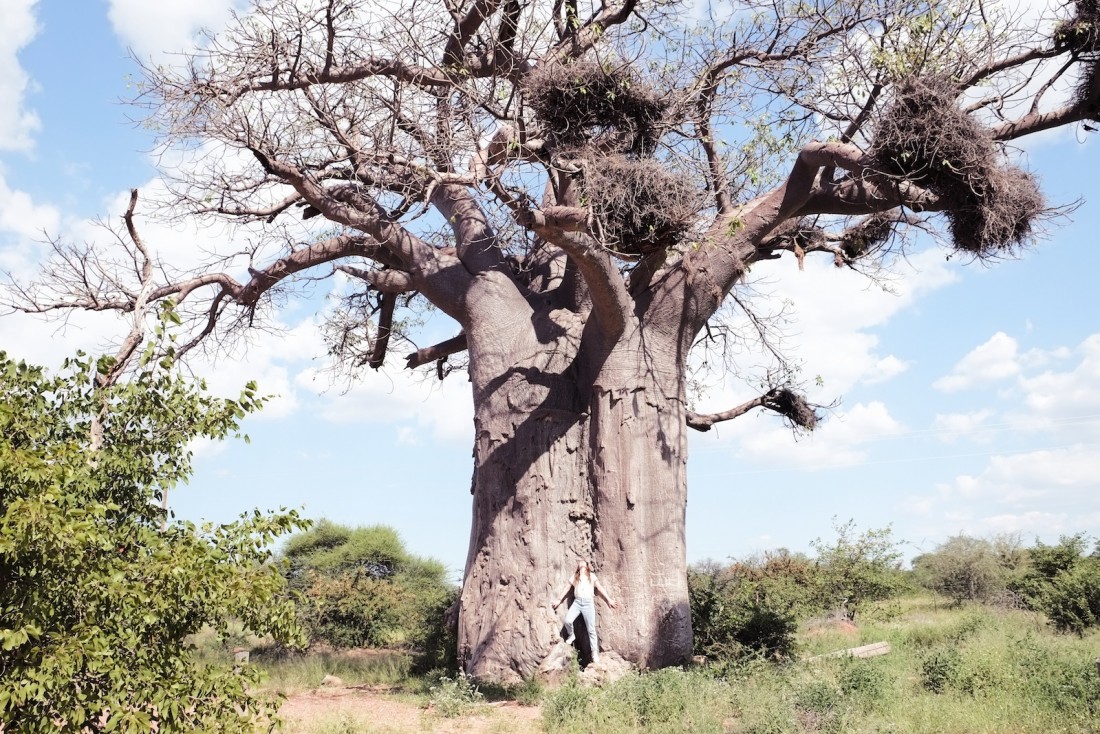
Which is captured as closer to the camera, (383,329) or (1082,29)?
(1082,29)

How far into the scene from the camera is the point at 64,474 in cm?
349

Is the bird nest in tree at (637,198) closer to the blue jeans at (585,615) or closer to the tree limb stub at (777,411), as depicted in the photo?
the blue jeans at (585,615)

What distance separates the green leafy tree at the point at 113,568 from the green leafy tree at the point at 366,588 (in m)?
6.30

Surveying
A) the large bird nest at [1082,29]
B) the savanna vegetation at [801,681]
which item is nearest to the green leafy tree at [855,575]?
the savanna vegetation at [801,681]

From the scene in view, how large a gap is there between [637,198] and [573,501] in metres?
3.04

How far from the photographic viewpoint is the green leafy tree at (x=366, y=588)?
14.0m

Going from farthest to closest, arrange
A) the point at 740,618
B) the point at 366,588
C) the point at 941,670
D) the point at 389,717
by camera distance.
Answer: the point at 366,588 < the point at 740,618 < the point at 941,670 < the point at 389,717

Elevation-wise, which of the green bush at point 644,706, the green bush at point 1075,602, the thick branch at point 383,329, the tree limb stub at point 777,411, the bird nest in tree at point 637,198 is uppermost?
the thick branch at point 383,329

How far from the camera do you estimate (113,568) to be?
359 centimetres

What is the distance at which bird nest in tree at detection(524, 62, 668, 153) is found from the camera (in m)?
7.33

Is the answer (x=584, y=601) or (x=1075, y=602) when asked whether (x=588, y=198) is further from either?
(x=1075, y=602)

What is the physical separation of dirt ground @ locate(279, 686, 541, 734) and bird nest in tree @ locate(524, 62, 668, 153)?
14.5 ft

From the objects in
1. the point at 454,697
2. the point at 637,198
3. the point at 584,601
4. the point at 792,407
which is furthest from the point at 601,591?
the point at 792,407

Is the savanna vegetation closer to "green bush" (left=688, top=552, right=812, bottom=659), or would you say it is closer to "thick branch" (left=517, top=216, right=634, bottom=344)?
"green bush" (left=688, top=552, right=812, bottom=659)
